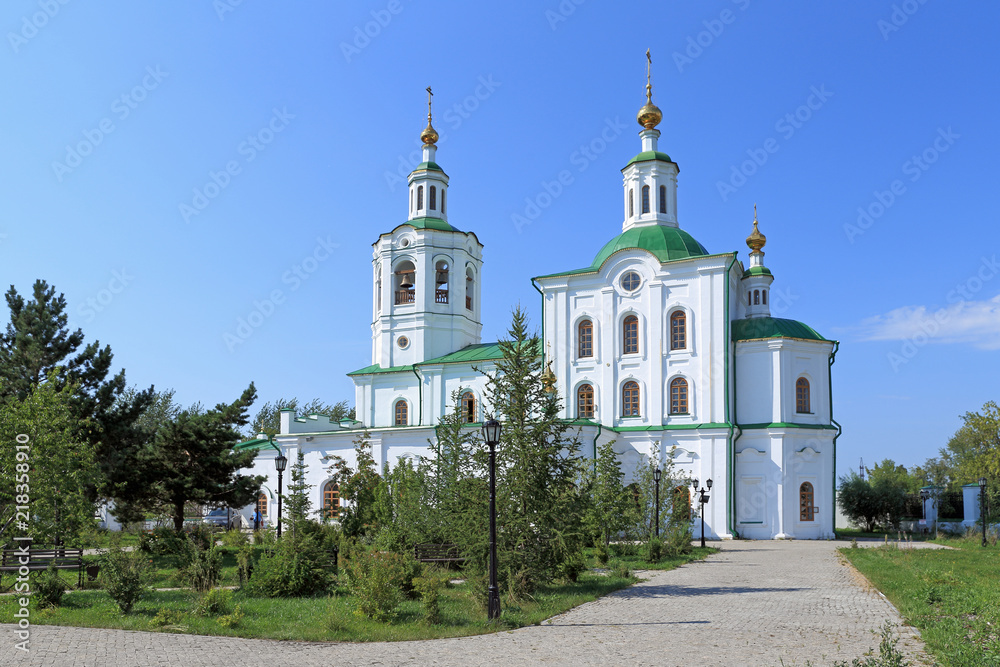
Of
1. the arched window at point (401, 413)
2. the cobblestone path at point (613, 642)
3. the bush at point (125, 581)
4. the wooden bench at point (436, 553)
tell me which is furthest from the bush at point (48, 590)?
the arched window at point (401, 413)

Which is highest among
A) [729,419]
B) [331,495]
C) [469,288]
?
[469,288]

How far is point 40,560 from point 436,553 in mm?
7382

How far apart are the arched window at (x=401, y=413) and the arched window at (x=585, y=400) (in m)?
7.76

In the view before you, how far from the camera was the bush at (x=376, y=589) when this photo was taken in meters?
11.1

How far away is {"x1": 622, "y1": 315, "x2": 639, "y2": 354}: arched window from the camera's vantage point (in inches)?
1267

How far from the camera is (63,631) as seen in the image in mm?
10500

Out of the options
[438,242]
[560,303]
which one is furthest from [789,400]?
[438,242]

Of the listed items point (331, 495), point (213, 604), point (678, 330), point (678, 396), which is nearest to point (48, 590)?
point (213, 604)

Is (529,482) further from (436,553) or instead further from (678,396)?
(678,396)

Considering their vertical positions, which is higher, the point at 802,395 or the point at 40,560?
the point at 802,395

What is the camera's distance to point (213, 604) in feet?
37.6

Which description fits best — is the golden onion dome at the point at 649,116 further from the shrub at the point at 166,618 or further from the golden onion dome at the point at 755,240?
the shrub at the point at 166,618

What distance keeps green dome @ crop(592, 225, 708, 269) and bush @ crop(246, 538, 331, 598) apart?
21096 mm

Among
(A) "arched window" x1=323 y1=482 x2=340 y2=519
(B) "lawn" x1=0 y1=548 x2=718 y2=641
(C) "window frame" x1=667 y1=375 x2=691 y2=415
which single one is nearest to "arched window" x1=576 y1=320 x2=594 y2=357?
(C) "window frame" x1=667 y1=375 x2=691 y2=415
